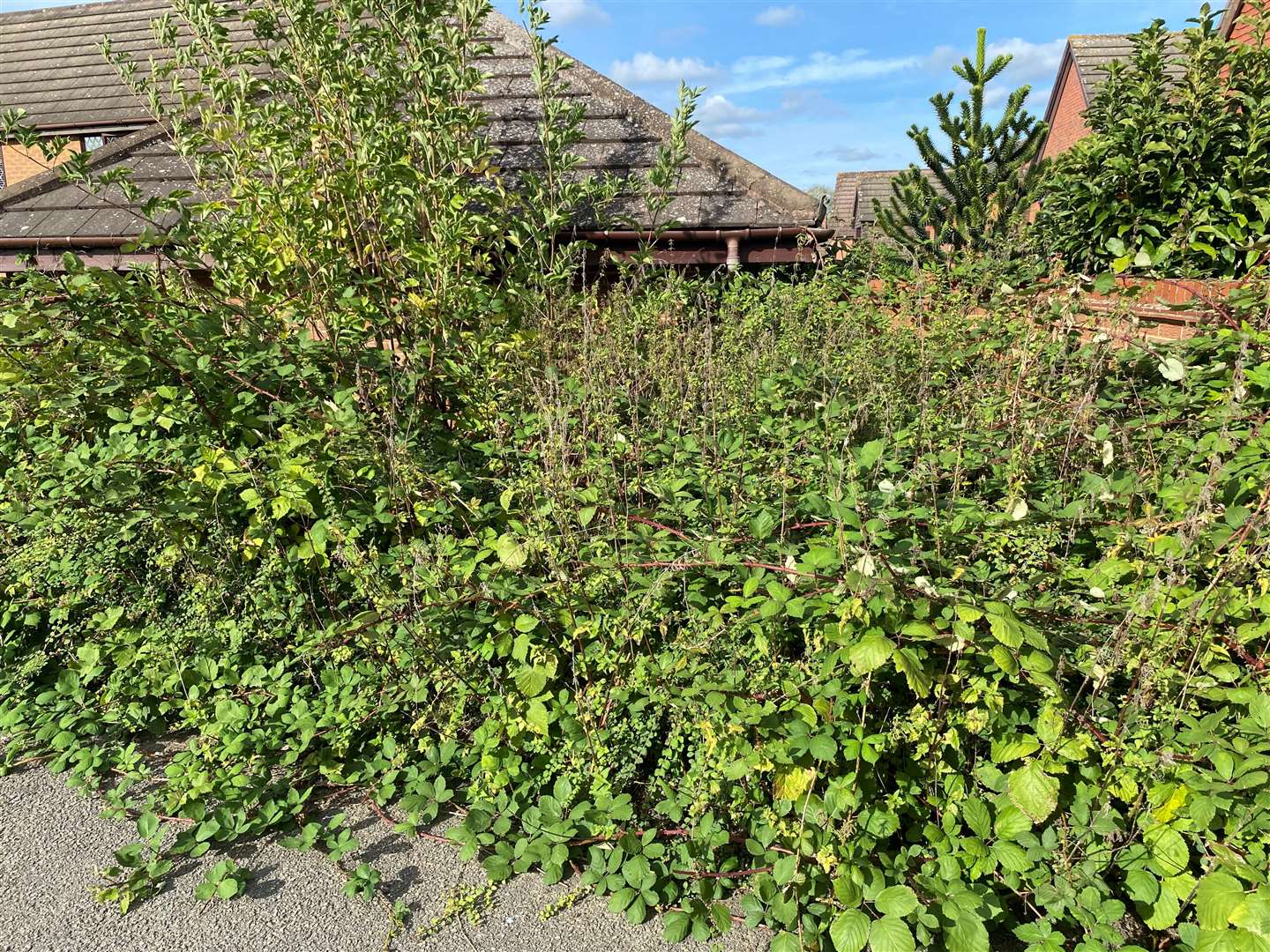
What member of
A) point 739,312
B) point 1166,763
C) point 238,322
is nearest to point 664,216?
point 739,312

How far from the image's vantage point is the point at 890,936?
1.99 meters

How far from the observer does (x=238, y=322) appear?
3797 mm

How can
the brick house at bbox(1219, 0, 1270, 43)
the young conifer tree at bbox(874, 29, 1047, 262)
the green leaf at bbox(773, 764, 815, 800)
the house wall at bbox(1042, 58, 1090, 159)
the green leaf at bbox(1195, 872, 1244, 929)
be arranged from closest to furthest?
the green leaf at bbox(1195, 872, 1244, 929) < the green leaf at bbox(773, 764, 815, 800) < the young conifer tree at bbox(874, 29, 1047, 262) < the brick house at bbox(1219, 0, 1270, 43) < the house wall at bbox(1042, 58, 1090, 159)

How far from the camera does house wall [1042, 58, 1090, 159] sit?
86.4ft

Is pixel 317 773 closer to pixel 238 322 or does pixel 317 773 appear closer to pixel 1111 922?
pixel 238 322

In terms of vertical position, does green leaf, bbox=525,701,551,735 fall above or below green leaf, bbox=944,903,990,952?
above

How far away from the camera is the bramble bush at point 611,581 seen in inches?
81.4

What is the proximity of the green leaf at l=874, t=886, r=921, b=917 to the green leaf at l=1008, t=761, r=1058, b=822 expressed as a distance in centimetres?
38

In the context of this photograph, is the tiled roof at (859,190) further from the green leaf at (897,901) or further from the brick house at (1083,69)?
the green leaf at (897,901)

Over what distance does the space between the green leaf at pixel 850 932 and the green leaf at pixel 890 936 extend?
0.02 meters

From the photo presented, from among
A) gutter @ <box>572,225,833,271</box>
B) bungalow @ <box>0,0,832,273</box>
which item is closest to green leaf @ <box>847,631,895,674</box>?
bungalow @ <box>0,0,832,273</box>

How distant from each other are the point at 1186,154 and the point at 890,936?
6.38 meters

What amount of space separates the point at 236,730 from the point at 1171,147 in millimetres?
7156

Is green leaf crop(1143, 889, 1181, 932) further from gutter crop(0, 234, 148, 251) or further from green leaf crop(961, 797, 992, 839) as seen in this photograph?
gutter crop(0, 234, 148, 251)
